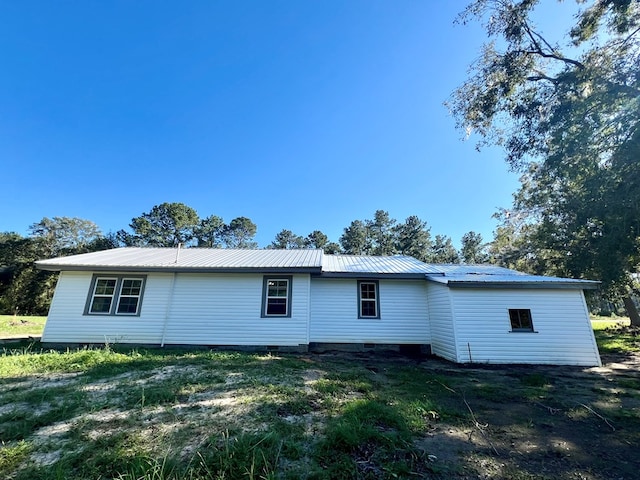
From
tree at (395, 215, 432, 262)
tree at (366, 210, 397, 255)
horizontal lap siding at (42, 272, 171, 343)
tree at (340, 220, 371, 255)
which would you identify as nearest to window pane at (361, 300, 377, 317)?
horizontal lap siding at (42, 272, 171, 343)

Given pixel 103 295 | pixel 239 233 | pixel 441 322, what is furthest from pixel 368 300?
pixel 239 233

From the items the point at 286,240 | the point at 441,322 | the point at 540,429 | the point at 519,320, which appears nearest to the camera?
the point at 540,429

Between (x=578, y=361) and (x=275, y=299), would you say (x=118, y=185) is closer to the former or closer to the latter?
(x=275, y=299)

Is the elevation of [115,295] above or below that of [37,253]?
below

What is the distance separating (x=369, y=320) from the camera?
9914 mm

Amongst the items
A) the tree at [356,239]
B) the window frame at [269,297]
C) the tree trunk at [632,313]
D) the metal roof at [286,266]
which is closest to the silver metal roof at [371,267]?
the metal roof at [286,266]

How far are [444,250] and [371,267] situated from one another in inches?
1447

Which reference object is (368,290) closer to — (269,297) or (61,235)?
(269,297)

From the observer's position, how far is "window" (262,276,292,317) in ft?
31.3

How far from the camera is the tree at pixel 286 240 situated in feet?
144

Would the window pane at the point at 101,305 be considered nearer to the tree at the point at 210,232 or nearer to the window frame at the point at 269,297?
the window frame at the point at 269,297

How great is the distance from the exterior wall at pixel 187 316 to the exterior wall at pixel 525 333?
5044mm

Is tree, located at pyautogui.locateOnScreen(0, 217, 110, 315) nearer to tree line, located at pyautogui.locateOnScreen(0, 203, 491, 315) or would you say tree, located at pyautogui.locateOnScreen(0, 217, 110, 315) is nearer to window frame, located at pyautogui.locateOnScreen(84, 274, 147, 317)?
tree line, located at pyautogui.locateOnScreen(0, 203, 491, 315)

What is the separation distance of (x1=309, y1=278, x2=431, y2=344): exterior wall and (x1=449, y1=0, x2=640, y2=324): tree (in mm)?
6183
